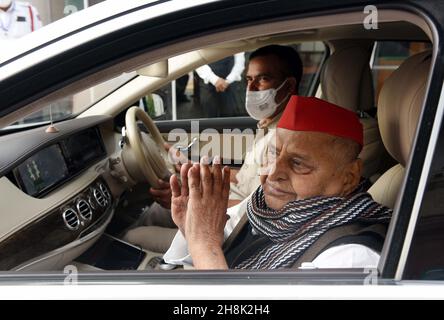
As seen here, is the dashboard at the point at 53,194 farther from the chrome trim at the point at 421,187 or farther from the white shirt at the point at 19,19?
the chrome trim at the point at 421,187

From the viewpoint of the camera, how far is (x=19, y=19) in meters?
3.40

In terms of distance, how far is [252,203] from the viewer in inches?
71.1

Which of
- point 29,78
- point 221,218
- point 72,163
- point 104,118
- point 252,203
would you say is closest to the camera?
point 29,78

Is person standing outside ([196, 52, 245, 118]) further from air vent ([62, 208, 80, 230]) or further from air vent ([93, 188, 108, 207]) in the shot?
air vent ([62, 208, 80, 230])

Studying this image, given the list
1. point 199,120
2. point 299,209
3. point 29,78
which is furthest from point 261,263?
point 199,120

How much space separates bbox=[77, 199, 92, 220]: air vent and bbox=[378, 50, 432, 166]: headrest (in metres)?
1.20

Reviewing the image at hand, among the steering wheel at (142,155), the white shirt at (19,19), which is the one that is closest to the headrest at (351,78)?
the steering wheel at (142,155)

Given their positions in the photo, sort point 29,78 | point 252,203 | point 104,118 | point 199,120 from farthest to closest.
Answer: point 199,120
point 104,118
point 252,203
point 29,78

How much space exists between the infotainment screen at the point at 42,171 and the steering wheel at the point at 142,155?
39cm

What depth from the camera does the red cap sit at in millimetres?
1573

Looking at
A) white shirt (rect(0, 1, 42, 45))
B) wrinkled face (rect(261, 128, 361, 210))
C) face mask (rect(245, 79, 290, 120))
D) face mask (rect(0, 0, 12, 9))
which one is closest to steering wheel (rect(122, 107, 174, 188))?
face mask (rect(245, 79, 290, 120))

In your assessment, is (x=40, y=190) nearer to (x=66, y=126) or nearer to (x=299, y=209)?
(x=66, y=126)

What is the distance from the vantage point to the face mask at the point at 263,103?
2496 mm

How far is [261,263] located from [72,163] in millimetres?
1199
